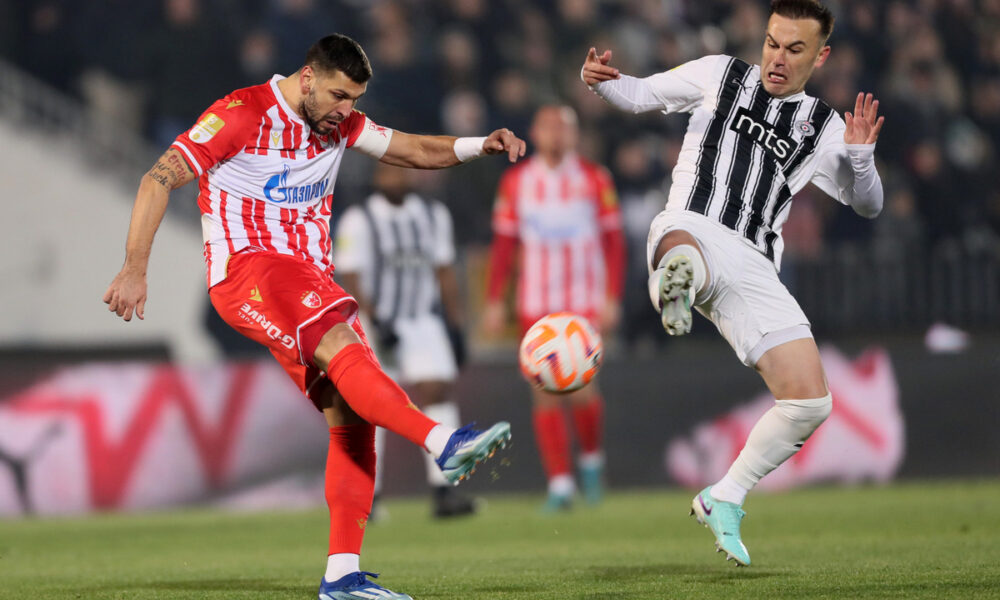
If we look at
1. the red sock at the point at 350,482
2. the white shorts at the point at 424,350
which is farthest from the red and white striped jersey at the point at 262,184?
the white shorts at the point at 424,350

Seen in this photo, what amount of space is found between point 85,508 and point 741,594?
661 centimetres

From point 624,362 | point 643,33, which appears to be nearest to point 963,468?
point 624,362

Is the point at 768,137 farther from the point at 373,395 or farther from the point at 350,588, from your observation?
the point at 350,588

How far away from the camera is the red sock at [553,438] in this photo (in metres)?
9.12

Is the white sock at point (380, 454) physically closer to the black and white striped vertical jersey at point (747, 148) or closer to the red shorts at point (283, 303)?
the black and white striped vertical jersey at point (747, 148)

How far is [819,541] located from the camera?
6578 millimetres

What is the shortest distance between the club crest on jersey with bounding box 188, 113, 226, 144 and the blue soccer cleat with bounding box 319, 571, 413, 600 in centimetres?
154

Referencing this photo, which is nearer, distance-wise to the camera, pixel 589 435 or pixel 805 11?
pixel 805 11

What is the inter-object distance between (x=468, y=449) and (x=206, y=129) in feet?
5.06

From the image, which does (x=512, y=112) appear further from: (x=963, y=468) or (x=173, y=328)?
(x=963, y=468)

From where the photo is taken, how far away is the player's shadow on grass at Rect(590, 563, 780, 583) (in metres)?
5.10

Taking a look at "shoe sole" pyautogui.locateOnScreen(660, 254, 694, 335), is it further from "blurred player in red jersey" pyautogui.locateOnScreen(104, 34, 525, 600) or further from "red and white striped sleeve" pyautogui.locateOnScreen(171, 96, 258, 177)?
"red and white striped sleeve" pyautogui.locateOnScreen(171, 96, 258, 177)

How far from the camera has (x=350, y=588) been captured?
15.2 feet

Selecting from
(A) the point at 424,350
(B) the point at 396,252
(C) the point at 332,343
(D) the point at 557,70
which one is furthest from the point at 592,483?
(D) the point at 557,70
